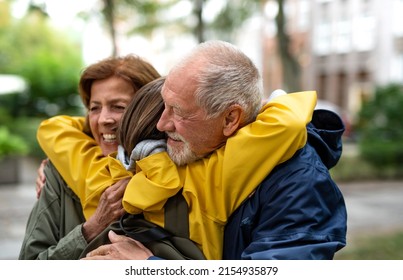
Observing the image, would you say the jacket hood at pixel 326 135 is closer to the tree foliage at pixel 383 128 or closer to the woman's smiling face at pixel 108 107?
the woman's smiling face at pixel 108 107

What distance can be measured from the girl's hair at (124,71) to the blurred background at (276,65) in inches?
6.3

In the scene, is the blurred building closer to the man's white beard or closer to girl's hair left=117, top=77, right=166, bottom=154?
girl's hair left=117, top=77, right=166, bottom=154

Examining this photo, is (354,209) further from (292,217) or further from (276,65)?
(276,65)

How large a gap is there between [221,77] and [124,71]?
57 centimetres

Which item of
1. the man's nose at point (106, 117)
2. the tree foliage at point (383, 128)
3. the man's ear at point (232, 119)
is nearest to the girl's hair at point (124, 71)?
the man's nose at point (106, 117)

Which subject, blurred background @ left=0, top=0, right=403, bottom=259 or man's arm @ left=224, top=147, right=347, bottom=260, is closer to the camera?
man's arm @ left=224, top=147, right=347, bottom=260

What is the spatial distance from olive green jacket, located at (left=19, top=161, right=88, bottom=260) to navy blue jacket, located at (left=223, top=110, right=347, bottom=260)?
25.4 inches

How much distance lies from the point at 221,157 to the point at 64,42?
4354 cm

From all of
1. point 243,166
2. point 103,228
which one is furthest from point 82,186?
point 243,166

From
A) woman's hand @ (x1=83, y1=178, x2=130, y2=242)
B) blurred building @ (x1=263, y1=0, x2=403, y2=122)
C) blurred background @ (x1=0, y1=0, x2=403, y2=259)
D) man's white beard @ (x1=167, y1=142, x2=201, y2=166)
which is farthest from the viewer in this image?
blurred building @ (x1=263, y1=0, x2=403, y2=122)

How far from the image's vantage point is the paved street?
6781 mm

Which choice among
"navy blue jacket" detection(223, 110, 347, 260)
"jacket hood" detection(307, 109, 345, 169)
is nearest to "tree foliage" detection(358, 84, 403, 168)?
"jacket hood" detection(307, 109, 345, 169)
